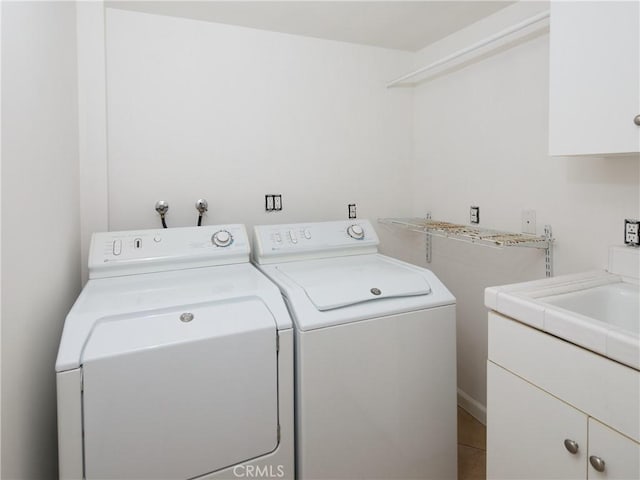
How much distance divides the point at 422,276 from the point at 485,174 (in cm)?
79

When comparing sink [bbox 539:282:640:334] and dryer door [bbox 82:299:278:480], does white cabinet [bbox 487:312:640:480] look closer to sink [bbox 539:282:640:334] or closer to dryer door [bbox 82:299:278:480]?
sink [bbox 539:282:640:334]

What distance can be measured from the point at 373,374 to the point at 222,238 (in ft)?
3.19

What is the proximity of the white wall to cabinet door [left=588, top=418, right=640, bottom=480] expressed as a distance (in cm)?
150

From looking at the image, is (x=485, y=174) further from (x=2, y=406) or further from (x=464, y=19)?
(x=2, y=406)

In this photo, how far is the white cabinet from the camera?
95cm

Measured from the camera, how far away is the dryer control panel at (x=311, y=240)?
200 centimetres

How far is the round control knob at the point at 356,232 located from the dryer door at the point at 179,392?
0.92 metres

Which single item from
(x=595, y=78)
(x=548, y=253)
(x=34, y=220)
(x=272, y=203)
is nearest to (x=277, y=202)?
(x=272, y=203)

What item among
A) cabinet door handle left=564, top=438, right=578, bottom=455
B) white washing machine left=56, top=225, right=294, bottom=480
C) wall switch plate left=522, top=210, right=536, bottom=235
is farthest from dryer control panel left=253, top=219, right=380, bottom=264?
cabinet door handle left=564, top=438, right=578, bottom=455

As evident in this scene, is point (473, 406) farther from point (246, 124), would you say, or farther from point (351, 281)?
point (246, 124)

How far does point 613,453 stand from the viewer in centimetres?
96

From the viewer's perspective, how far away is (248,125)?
7.41 ft

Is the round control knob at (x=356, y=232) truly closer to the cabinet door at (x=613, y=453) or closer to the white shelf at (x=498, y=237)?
the white shelf at (x=498, y=237)

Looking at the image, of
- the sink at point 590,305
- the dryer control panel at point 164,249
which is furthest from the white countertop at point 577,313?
the dryer control panel at point 164,249
